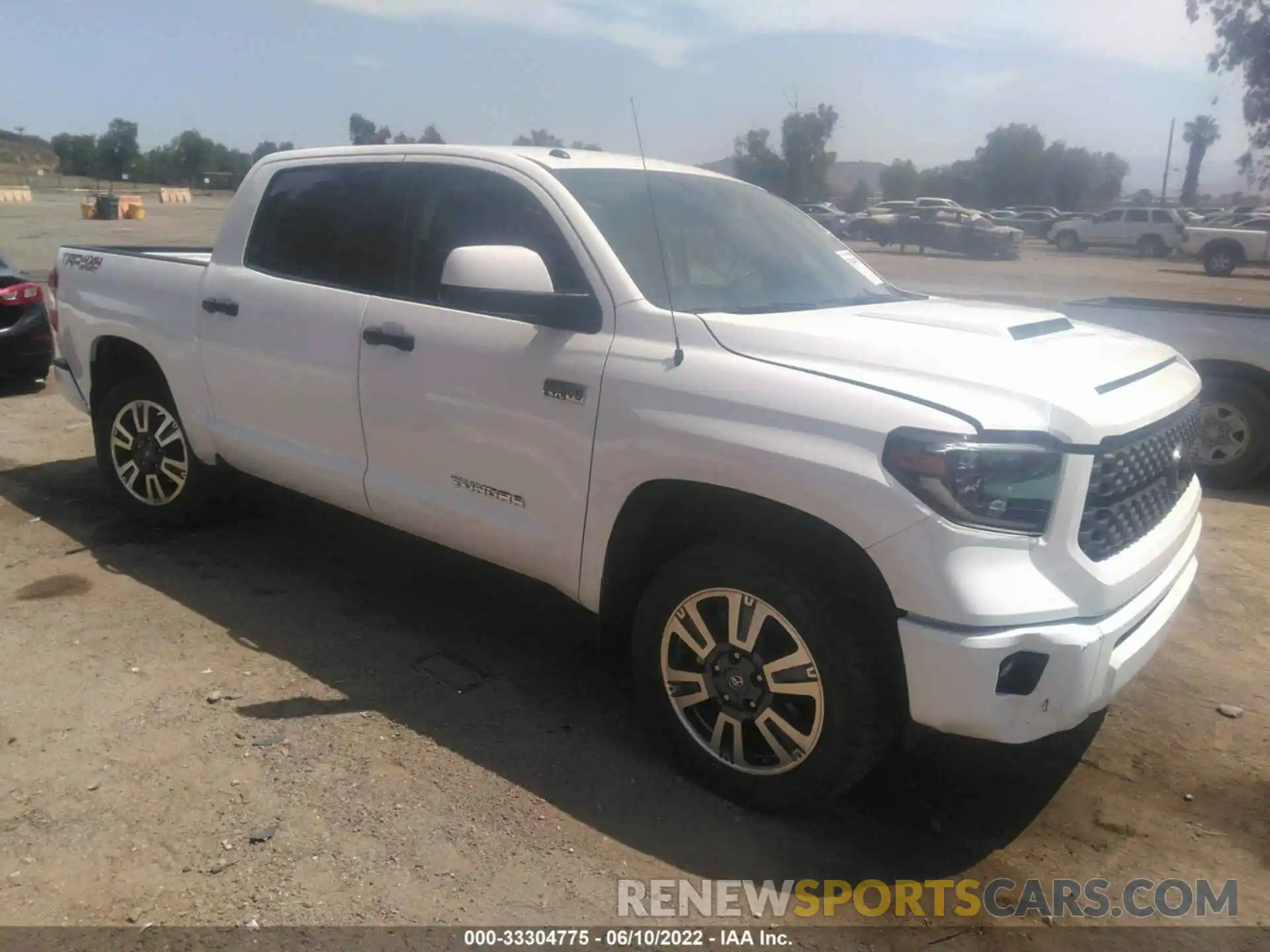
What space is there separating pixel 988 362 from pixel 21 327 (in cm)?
825

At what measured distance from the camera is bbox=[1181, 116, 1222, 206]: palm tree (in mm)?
74375

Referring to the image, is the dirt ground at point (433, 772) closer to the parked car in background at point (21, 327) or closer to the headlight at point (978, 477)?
the headlight at point (978, 477)

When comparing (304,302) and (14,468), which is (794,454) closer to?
(304,302)

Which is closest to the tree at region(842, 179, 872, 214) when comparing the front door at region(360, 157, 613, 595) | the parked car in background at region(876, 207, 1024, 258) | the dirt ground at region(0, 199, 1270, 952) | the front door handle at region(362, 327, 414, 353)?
the parked car in background at region(876, 207, 1024, 258)

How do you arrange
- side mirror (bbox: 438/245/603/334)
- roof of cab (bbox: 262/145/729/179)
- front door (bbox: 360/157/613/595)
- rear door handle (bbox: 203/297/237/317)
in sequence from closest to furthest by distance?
side mirror (bbox: 438/245/603/334), front door (bbox: 360/157/613/595), roof of cab (bbox: 262/145/729/179), rear door handle (bbox: 203/297/237/317)

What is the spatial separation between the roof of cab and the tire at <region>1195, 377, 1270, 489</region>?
4.30 metres

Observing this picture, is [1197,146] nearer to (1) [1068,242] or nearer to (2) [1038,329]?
(1) [1068,242]

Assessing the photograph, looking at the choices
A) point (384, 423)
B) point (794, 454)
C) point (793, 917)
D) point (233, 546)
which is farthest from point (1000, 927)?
point (233, 546)

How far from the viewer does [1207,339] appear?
6758 mm

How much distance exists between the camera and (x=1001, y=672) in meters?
2.66

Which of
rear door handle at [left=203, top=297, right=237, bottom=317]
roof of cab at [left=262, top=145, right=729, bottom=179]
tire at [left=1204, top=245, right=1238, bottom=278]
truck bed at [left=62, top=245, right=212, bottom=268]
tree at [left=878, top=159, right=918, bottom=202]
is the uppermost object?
tree at [left=878, top=159, right=918, bottom=202]

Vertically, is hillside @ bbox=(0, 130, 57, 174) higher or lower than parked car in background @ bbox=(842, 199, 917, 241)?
higher

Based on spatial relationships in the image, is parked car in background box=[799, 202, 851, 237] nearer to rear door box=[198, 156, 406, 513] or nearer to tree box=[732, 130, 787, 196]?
tree box=[732, 130, 787, 196]

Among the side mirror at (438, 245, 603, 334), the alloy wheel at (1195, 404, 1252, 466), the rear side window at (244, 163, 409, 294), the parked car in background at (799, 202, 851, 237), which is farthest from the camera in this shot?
the parked car in background at (799, 202, 851, 237)
